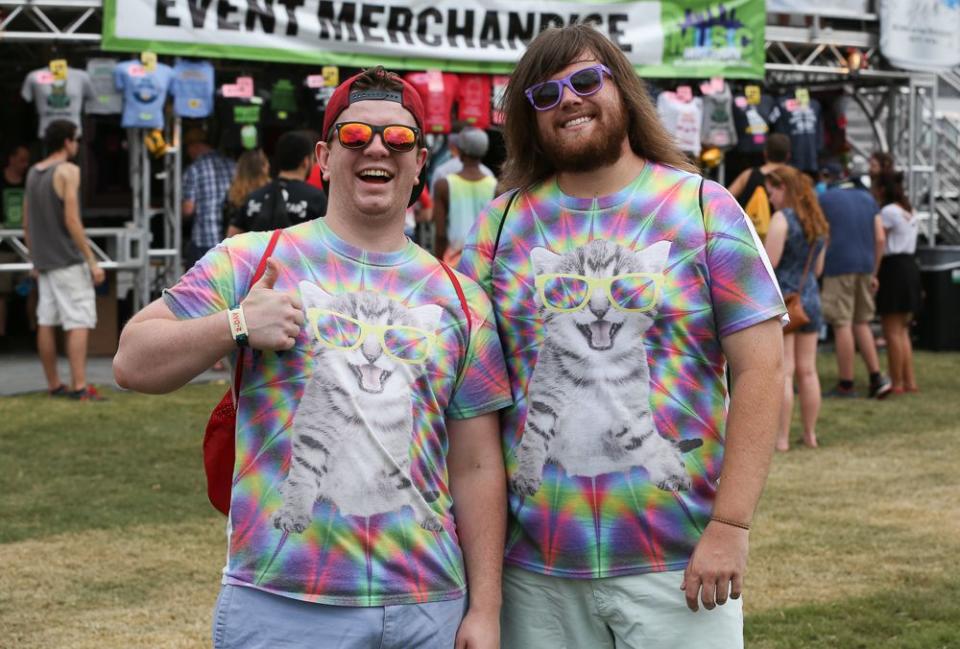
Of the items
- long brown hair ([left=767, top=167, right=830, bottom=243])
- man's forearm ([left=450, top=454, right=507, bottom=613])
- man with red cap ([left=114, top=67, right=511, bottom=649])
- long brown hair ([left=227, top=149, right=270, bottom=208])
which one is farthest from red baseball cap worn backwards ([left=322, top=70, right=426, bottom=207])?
long brown hair ([left=227, top=149, right=270, bottom=208])

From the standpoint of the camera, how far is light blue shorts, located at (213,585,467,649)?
2666 millimetres

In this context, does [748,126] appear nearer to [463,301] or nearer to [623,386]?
[623,386]

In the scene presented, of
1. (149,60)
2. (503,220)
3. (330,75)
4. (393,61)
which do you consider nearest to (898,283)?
(393,61)

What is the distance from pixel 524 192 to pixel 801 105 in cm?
1268

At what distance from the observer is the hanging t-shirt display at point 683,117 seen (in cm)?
1413

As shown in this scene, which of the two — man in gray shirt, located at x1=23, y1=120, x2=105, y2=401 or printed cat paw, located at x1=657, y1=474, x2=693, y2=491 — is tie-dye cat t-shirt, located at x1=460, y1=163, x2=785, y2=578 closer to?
printed cat paw, located at x1=657, y1=474, x2=693, y2=491

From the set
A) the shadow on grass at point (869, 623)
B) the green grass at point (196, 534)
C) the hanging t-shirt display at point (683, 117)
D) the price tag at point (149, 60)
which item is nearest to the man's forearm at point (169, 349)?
the green grass at point (196, 534)

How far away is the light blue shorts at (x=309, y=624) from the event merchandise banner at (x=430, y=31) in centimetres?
876

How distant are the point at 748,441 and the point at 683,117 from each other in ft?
37.9

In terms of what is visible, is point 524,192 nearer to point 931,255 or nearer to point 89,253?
point 89,253

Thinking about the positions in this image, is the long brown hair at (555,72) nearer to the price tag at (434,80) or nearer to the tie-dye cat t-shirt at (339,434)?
the tie-dye cat t-shirt at (339,434)

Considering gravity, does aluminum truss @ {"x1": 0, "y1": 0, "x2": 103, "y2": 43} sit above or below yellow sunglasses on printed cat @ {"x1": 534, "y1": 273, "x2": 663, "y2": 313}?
above

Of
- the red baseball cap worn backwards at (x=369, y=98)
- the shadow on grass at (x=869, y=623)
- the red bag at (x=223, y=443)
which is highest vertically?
the red baseball cap worn backwards at (x=369, y=98)

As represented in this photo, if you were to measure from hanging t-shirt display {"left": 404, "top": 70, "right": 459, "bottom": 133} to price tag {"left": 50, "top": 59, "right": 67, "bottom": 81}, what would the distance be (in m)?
2.95
